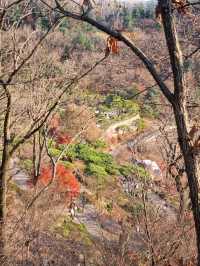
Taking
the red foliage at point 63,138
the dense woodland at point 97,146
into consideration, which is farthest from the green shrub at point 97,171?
the red foliage at point 63,138

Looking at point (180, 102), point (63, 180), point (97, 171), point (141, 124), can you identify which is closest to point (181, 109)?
point (180, 102)

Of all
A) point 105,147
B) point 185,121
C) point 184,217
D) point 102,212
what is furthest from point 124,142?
point 185,121

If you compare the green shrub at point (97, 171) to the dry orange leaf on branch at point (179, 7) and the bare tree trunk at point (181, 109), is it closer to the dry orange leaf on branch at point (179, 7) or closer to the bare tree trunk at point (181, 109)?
the bare tree trunk at point (181, 109)

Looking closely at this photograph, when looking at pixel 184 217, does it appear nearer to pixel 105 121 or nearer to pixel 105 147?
pixel 105 147

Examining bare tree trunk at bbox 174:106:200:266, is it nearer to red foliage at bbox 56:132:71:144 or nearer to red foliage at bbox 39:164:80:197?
red foliage at bbox 39:164:80:197

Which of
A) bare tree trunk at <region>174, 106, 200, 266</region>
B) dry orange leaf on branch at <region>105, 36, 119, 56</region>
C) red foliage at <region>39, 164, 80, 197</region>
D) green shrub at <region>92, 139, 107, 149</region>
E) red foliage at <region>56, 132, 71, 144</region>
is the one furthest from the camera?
green shrub at <region>92, 139, 107, 149</region>

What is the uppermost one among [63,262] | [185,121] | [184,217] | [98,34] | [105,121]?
[98,34]

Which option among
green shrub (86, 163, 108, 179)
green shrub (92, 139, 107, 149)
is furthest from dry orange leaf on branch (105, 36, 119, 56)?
green shrub (92, 139, 107, 149)
